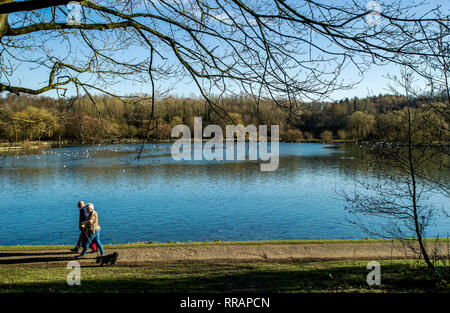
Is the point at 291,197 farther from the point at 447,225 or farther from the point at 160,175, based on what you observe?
the point at 160,175

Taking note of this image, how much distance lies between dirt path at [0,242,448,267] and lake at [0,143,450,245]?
6.84ft

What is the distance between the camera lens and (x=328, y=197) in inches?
788

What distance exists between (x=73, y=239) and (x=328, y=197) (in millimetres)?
13231

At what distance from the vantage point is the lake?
13531 mm

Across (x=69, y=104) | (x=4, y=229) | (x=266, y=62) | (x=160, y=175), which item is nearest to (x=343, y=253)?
(x=266, y=62)

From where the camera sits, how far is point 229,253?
9.47 m

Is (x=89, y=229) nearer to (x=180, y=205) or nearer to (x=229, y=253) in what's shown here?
(x=229, y=253)

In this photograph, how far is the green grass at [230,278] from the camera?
6.25m

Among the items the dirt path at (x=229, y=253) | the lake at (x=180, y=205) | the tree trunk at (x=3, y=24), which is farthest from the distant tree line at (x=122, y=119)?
the dirt path at (x=229, y=253)

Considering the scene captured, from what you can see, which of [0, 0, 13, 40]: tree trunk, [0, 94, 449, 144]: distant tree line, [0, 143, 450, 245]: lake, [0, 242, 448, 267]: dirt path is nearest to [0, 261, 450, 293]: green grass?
[0, 242, 448, 267]: dirt path

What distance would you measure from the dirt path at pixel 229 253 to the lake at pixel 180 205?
209 centimetres
